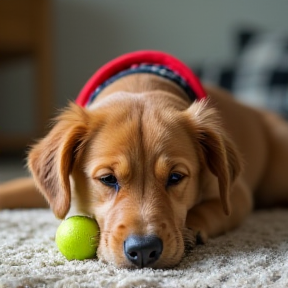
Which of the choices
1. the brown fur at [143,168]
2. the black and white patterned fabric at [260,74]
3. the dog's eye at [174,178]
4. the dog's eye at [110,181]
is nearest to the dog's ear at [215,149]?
the brown fur at [143,168]

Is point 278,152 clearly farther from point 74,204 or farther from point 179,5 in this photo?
point 179,5

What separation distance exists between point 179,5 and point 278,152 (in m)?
2.65

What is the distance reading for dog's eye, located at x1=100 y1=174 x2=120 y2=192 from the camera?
60.0 inches

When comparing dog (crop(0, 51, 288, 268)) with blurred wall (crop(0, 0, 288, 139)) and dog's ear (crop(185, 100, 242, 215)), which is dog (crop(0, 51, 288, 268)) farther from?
blurred wall (crop(0, 0, 288, 139))

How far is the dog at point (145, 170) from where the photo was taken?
1.38 m

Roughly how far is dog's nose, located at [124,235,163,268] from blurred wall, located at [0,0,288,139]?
360cm

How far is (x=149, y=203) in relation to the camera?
1.42 metres

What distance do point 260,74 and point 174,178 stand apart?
2.50 metres

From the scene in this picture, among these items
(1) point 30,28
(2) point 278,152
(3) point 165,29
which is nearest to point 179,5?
(3) point 165,29

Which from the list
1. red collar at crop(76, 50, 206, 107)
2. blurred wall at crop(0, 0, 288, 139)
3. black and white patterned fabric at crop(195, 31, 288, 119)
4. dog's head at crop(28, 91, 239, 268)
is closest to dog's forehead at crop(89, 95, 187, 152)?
dog's head at crop(28, 91, 239, 268)

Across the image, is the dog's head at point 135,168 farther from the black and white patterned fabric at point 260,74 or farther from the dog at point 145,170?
the black and white patterned fabric at point 260,74

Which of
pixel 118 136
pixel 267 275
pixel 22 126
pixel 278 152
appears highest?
pixel 118 136

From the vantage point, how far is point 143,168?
148 cm

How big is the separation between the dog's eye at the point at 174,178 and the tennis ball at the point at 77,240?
0.23m
